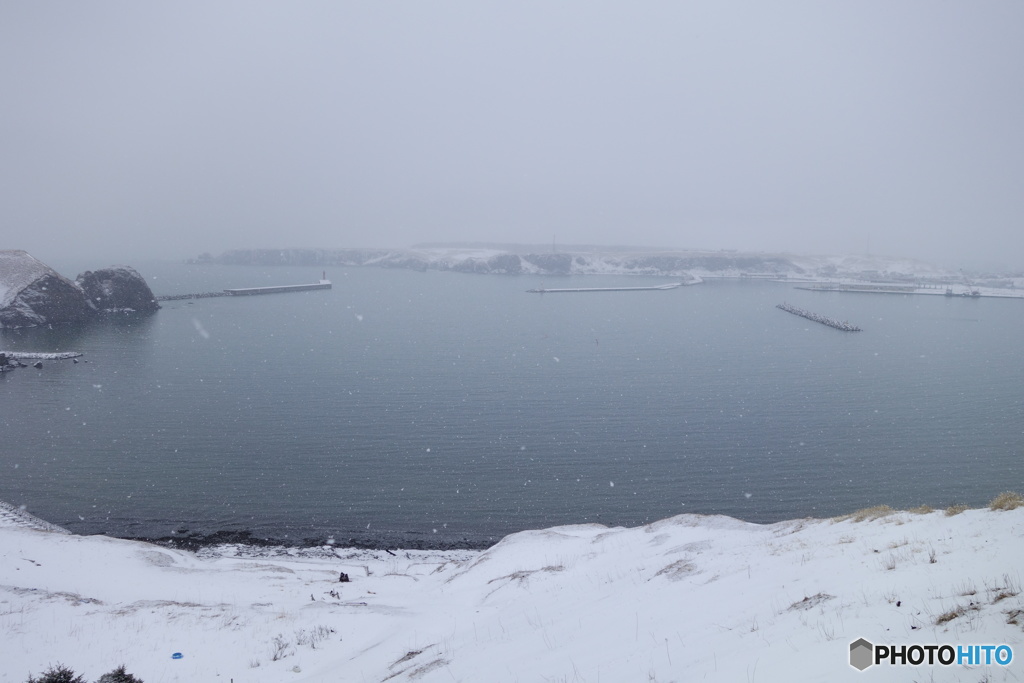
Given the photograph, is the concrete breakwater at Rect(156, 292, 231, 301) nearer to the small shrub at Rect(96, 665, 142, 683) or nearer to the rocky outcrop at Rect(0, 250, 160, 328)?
the rocky outcrop at Rect(0, 250, 160, 328)

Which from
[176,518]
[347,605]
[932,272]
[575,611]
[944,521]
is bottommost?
[176,518]

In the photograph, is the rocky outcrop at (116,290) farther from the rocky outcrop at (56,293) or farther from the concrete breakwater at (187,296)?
the concrete breakwater at (187,296)

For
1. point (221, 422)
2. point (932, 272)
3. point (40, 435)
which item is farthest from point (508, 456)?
point (932, 272)

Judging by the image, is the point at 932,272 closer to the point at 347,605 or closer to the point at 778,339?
the point at 778,339

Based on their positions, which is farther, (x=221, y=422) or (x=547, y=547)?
(x=221, y=422)

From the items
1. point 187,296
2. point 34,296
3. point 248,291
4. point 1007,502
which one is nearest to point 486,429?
point 1007,502

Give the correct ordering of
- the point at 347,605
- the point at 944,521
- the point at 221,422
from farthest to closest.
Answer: the point at 221,422 < the point at 347,605 < the point at 944,521

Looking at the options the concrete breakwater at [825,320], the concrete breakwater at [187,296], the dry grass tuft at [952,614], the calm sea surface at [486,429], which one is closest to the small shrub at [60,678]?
the dry grass tuft at [952,614]
